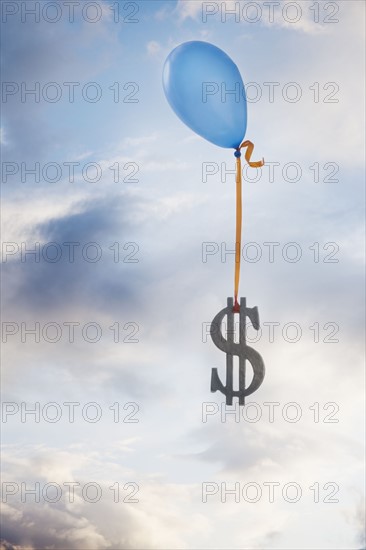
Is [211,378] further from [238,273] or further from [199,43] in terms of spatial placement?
[199,43]

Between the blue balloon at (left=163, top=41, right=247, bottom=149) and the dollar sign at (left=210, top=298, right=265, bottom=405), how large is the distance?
2400 mm

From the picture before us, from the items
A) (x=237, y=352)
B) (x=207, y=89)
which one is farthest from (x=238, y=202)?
(x=237, y=352)

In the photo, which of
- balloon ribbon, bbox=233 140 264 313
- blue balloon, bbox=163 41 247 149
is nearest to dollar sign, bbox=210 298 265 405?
balloon ribbon, bbox=233 140 264 313

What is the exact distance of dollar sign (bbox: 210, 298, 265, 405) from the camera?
12000 mm

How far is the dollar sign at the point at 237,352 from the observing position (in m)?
12.0

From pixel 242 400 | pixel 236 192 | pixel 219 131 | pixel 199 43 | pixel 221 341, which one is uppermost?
pixel 199 43

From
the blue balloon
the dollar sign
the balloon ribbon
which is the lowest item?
the dollar sign

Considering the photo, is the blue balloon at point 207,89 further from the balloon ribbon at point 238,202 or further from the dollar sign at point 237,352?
the dollar sign at point 237,352

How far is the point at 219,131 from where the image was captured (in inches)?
483

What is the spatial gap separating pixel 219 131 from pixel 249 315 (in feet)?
8.37

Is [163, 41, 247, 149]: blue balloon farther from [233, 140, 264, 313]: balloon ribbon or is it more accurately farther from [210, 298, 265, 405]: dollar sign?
[210, 298, 265, 405]: dollar sign

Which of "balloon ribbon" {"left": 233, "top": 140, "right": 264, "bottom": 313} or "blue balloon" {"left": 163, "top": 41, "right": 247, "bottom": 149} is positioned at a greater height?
"blue balloon" {"left": 163, "top": 41, "right": 247, "bottom": 149}

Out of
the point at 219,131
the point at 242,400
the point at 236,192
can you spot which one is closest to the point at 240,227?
the point at 236,192

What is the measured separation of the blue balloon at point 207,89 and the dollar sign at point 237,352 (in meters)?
2.40
